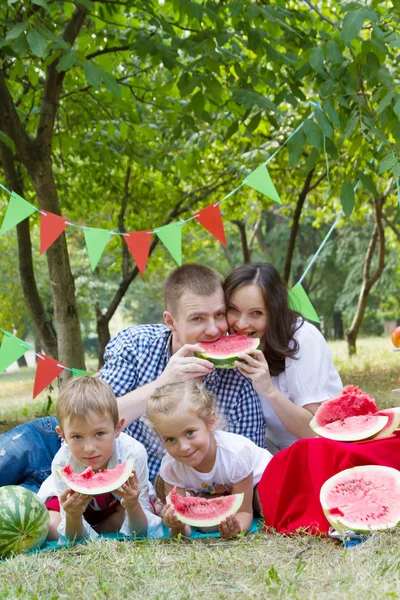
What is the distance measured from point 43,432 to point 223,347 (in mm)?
1314

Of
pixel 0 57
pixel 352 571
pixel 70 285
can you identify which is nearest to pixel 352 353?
pixel 70 285

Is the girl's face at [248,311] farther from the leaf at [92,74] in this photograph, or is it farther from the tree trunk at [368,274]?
the tree trunk at [368,274]

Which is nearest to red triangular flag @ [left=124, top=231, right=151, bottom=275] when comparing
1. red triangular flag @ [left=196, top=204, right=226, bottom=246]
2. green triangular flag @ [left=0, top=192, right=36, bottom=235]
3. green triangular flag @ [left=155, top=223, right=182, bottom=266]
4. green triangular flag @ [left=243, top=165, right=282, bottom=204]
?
green triangular flag @ [left=155, top=223, right=182, bottom=266]

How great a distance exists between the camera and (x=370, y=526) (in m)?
3.03

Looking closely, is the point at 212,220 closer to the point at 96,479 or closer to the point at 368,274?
the point at 96,479

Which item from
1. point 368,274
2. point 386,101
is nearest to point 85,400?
point 386,101

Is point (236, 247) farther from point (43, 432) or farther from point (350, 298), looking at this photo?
point (43, 432)

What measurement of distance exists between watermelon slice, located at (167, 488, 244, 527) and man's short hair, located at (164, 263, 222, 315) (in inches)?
46.6

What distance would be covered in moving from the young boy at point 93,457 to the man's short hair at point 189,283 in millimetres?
805

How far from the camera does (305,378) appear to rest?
14.1 feet

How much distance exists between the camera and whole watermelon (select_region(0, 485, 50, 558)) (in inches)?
129

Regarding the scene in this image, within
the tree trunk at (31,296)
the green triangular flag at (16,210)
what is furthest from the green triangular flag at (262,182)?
the tree trunk at (31,296)

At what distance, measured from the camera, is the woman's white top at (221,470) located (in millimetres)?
3635

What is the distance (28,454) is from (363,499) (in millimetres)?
2077
